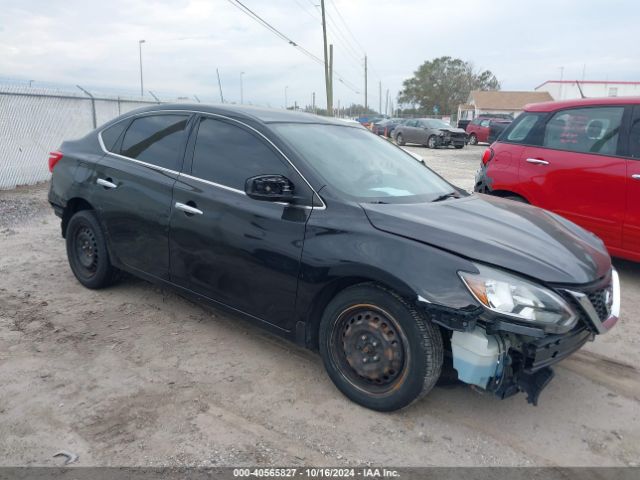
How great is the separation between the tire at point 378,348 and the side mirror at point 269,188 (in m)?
0.69

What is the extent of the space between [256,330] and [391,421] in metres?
1.47

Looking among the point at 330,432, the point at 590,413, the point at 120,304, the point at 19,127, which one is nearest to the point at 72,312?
the point at 120,304

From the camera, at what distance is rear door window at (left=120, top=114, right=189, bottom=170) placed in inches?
158

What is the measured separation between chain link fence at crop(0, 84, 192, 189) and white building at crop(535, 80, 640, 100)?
39380 mm

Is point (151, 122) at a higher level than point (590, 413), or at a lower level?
higher

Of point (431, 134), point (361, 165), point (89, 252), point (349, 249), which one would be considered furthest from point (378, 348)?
point (431, 134)

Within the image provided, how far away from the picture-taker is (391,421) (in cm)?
296

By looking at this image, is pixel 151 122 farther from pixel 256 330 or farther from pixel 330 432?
pixel 330 432

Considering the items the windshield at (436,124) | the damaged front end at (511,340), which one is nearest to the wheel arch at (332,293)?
the damaged front end at (511,340)

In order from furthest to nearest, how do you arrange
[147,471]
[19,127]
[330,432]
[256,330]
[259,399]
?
[19,127]
[256,330]
[259,399]
[330,432]
[147,471]

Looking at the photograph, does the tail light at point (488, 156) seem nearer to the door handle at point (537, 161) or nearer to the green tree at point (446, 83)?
the door handle at point (537, 161)

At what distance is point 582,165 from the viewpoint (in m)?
5.39

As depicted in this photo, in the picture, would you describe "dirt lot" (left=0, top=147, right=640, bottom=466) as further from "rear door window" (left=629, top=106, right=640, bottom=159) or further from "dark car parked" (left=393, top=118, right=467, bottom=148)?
"dark car parked" (left=393, top=118, right=467, bottom=148)

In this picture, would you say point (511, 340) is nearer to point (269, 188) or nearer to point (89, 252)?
point (269, 188)
